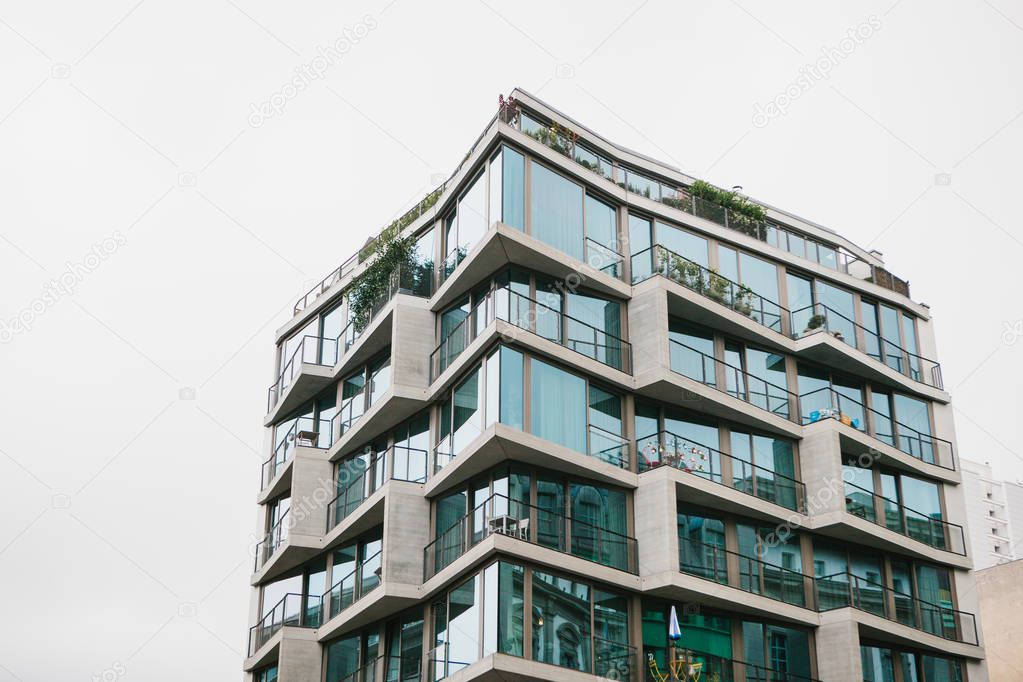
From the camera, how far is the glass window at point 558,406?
3241 centimetres

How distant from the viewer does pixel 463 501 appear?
3359cm

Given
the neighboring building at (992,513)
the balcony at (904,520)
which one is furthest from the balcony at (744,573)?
the neighboring building at (992,513)

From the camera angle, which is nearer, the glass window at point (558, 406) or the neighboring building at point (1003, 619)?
the glass window at point (558, 406)

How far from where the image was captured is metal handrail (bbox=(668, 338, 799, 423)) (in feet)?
120

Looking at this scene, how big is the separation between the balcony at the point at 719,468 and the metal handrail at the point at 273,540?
1251 centimetres

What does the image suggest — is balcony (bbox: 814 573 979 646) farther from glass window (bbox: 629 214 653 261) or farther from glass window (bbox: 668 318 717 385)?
glass window (bbox: 629 214 653 261)

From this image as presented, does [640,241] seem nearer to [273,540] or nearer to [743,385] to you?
[743,385]

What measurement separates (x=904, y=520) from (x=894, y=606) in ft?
9.65

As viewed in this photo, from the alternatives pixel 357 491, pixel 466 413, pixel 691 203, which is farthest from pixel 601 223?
pixel 357 491

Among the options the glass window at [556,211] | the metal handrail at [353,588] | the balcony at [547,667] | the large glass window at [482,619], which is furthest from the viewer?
the metal handrail at [353,588]

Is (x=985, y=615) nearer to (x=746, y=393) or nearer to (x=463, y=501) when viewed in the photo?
(x=746, y=393)

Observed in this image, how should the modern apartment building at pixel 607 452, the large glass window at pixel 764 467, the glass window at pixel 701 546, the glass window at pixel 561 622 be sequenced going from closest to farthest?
the glass window at pixel 561 622 → the modern apartment building at pixel 607 452 → the glass window at pixel 701 546 → the large glass window at pixel 764 467

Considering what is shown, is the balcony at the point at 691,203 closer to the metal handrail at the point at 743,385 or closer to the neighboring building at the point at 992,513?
the metal handrail at the point at 743,385

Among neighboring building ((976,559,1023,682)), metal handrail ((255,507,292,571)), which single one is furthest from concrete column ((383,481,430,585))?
neighboring building ((976,559,1023,682))
